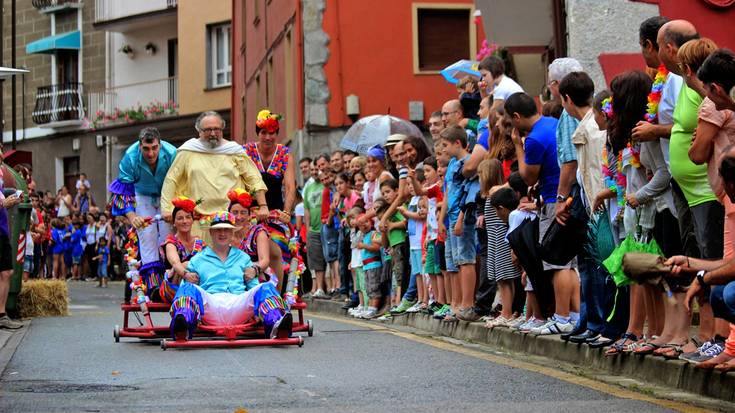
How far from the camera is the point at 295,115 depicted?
32.0 metres

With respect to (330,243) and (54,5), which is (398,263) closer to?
(330,243)

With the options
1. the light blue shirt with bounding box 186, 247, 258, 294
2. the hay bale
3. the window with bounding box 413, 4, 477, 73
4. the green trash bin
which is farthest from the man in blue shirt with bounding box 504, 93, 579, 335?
Answer: the window with bounding box 413, 4, 477, 73

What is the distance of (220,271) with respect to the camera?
42.1 ft

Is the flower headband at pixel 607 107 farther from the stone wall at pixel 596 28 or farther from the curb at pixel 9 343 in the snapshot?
the stone wall at pixel 596 28

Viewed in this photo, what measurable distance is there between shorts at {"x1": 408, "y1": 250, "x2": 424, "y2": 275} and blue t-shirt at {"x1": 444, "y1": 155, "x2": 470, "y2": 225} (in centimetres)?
162

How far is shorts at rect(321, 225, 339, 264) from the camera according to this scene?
20828 millimetres

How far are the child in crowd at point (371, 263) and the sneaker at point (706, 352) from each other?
29.6 ft

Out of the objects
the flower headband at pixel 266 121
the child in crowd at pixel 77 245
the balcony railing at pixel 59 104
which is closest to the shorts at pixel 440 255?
the flower headband at pixel 266 121

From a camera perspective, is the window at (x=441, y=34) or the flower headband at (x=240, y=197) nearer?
the flower headband at (x=240, y=197)

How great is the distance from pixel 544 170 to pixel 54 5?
47639 mm

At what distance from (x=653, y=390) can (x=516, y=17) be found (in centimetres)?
1217

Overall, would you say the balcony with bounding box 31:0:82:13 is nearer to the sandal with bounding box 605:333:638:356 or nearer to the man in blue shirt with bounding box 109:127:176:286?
the man in blue shirt with bounding box 109:127:176:286

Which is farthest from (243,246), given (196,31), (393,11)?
(196,31)

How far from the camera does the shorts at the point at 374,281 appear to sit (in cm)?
1806
